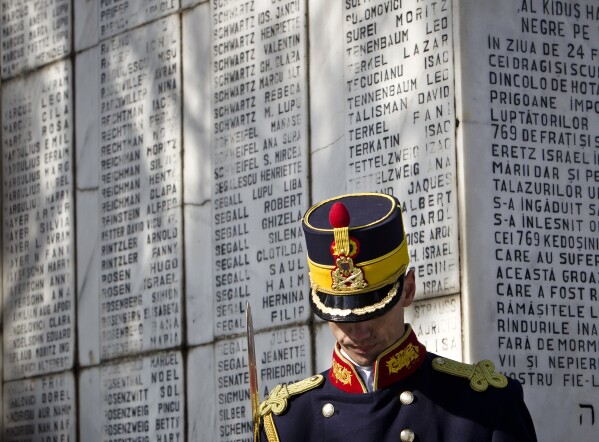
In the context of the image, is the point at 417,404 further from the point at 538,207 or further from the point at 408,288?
the point at 538,207

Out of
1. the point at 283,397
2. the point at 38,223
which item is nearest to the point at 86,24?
the point at 38,223

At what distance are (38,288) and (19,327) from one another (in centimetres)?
42

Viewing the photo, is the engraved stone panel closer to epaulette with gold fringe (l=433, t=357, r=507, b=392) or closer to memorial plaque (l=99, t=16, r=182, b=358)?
memorial plaque (l=99, t=16, r=182, b=358)

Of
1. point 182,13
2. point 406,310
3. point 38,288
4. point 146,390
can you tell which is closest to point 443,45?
point 406,310

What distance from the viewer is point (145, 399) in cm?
1078

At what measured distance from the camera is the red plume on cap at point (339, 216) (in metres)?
5.74

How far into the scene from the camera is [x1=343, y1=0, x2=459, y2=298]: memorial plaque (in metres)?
8.38

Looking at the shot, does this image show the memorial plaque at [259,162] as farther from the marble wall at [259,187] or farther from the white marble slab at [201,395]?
the white marble slab at [201,395]

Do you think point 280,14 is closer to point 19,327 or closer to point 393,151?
point 393,151

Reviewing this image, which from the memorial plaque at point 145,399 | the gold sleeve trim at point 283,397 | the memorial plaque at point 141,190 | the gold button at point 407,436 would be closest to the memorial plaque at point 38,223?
the memorial plaque at point 141,190

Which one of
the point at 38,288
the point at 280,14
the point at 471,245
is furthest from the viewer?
the point at 38,288

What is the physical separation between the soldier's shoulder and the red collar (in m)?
0.08

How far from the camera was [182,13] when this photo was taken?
35.7ft

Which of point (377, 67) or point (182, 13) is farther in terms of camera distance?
point (182, 13)
